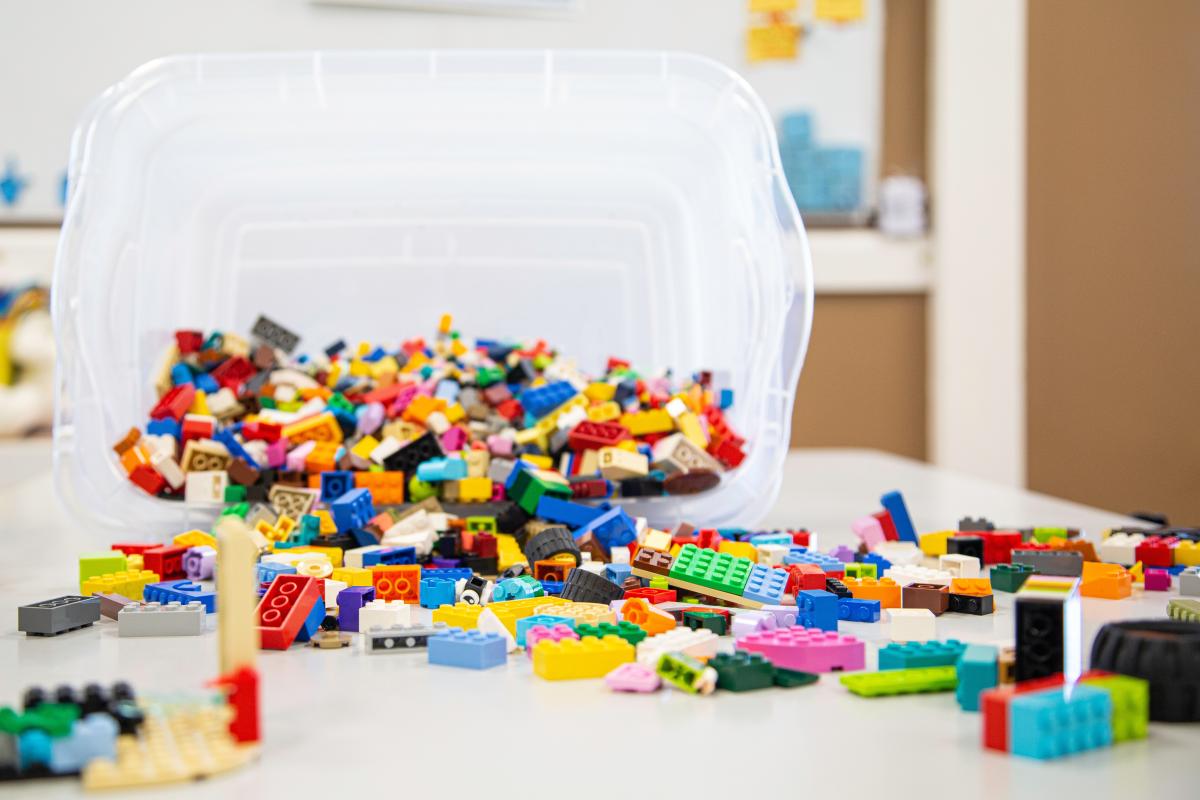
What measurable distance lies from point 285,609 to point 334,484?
1.64 feet

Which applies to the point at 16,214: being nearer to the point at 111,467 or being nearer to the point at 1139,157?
the point at 111,467

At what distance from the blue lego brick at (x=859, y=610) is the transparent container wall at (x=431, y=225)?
398 millimetres

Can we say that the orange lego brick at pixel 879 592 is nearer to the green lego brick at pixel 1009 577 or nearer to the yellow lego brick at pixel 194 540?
the green lego brick at pixel 1009 577

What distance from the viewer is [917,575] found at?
1209mm

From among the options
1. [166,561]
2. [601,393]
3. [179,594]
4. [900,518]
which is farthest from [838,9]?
[179,594]

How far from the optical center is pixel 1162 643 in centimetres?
76

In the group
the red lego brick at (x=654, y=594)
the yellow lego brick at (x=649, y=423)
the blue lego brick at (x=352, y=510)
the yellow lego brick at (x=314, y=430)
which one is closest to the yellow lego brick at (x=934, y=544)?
the yellow lego brick at (x=649, y=423)

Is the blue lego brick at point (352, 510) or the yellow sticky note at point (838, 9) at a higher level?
the yellow sticky note at point (838, 9)

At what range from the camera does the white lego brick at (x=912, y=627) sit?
98 centimetres

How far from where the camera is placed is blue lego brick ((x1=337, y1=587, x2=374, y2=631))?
104cm

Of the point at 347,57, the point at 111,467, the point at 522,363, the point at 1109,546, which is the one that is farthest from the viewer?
the point at 522,363

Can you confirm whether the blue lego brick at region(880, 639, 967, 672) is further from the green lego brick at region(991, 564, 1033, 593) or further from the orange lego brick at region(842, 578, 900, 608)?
the green lego brick at region(991, 564, 1033, 593)

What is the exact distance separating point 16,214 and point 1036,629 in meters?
3.34

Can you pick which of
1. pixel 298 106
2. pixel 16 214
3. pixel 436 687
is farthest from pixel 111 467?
pixel 16 214
